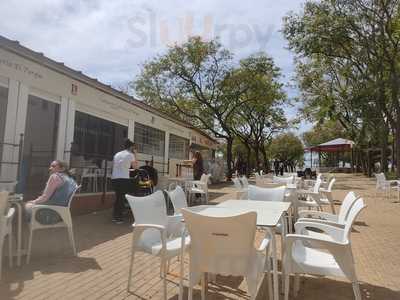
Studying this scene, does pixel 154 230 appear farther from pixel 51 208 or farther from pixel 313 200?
pixel 313 200

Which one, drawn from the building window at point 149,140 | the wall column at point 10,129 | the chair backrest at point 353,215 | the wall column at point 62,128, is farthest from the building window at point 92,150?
the chair backrest at point 353,215

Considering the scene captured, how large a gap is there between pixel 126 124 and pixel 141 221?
7930mm

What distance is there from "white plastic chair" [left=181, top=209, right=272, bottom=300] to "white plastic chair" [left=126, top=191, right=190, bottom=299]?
0.62 metres

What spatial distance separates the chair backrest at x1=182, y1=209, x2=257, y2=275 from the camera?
2771mm

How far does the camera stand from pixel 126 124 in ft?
38.0

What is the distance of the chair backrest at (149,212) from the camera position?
3.96 m

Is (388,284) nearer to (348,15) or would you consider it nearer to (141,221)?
(141,221)

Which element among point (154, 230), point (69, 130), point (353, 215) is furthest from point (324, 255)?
point (69, 130)

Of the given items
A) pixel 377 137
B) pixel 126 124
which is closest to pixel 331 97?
pixel 377 137

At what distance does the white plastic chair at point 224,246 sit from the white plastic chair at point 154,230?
0.62 metres

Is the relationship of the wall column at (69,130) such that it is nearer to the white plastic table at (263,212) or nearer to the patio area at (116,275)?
the patio area at (116,275)

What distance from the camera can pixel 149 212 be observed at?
4.14m

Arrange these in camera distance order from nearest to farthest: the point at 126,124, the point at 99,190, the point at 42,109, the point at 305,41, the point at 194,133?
the point at 42,109 → the point at 99,190 → the point at 126,124 → the point at 305,41 → the point at 194,133

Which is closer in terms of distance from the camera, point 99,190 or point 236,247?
point 236,247
